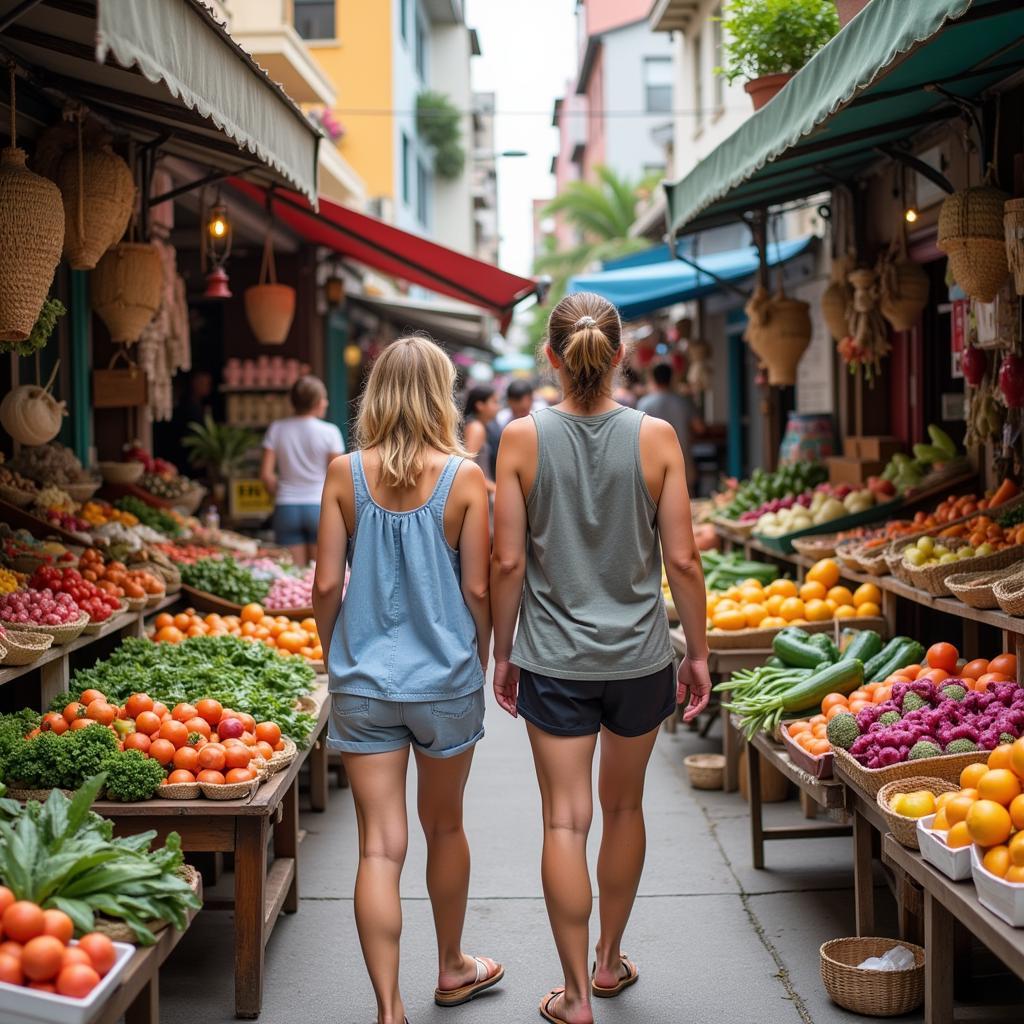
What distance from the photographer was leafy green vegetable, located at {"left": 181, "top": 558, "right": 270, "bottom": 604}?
7.79 metres

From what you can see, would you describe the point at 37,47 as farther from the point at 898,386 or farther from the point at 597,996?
the point at 898,386

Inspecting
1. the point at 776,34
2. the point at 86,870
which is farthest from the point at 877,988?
the point at 776,34

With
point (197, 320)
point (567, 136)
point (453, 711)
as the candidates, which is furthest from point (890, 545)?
point (567, 136)

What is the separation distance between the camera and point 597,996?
14.6ft

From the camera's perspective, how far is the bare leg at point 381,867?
3908mm

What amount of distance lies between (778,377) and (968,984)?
5.57 meters

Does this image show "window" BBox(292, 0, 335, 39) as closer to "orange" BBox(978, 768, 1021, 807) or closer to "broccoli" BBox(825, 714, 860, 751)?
"broccoli" BBox(825, 714, 860, 751)

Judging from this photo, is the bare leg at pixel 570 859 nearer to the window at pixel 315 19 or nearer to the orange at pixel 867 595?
the orange at pixel 867 595

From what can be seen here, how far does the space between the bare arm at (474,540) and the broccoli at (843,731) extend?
1.44 meters

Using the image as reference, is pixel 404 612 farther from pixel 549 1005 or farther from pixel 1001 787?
pixel 1001 787

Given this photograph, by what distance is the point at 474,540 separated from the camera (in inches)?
161

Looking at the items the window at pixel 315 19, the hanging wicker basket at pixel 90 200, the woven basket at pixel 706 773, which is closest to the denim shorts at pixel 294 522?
the woven basket at pixel 706 773

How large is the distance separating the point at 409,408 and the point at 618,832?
59.9 inches

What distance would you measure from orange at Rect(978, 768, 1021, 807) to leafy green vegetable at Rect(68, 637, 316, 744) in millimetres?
2638
